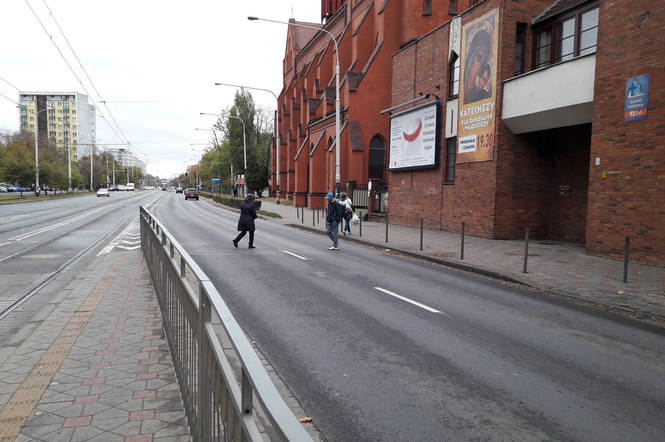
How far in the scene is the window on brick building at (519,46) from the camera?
55.9 feet

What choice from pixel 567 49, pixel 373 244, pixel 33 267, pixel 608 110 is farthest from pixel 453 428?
pixel 567 49

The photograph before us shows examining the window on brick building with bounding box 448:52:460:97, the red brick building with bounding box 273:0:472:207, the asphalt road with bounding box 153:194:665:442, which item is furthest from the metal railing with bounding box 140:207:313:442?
the red brick building with bounding box 273:0:472:207

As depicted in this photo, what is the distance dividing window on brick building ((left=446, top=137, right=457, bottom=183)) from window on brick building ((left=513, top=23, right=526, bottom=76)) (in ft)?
12.6

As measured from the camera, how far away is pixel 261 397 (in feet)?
4.74

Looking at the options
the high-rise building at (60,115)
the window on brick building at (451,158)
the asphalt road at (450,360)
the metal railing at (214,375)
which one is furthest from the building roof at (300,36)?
the high-rise building at (60,115)

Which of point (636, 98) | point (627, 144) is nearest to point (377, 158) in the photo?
point (627, 144)

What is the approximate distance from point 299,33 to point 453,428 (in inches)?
2542

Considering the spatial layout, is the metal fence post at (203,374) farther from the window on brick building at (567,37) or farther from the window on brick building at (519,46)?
the window on brick building at (519,46)

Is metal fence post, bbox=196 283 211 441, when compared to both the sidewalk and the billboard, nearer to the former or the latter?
the sidewalk

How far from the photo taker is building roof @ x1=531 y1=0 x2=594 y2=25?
14.8m

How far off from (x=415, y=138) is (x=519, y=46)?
21.2 ft

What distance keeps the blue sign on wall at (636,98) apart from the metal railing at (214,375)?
1182 centimetres

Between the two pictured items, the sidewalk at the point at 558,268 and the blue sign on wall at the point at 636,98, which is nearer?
the sidewalk at the point at 558,268

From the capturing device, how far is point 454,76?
796 inches
